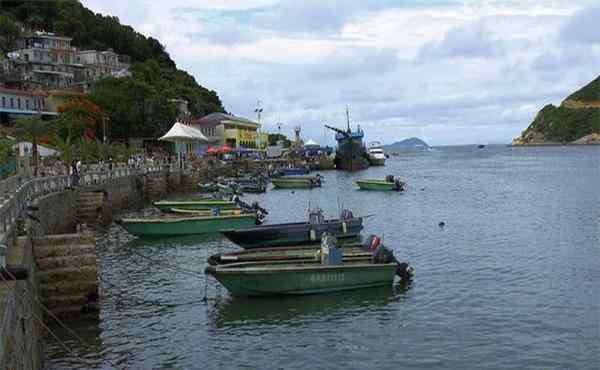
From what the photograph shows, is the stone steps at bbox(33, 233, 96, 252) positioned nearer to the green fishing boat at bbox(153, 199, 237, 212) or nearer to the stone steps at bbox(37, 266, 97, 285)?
the stone steps at bbox(37, 266, 97, 285)

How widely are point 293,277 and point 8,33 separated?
110 metres

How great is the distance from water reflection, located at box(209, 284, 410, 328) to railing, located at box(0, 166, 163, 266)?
257 inches

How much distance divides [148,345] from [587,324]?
40.7 feet

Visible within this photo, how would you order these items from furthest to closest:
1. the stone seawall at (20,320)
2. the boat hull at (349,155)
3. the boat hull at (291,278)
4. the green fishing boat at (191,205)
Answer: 1. the boat hull at (349,155)
2. the green fishing boat at (191,205)
3. the boat hull at (291,278)
4. the stone seawall at (20,320)

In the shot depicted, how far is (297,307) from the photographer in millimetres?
20219

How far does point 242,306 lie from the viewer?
2034cm

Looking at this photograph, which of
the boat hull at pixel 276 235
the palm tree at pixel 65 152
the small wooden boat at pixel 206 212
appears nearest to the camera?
the boat hull at pixel 276 235

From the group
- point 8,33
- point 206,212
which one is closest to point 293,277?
point 206,212

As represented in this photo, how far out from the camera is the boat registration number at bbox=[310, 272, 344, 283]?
2108 centimetres

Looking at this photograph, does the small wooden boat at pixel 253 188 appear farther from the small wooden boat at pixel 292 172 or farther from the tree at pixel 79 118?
the small wooden boat at pixel 292 172

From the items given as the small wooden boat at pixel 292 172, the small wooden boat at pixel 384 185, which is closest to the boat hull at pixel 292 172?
the small wooden boat at pixel 292 172

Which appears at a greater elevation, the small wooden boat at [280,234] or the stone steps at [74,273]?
the stone steps at [74,273]

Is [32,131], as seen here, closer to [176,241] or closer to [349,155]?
[176,241]

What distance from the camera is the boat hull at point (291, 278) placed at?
67.1ft
